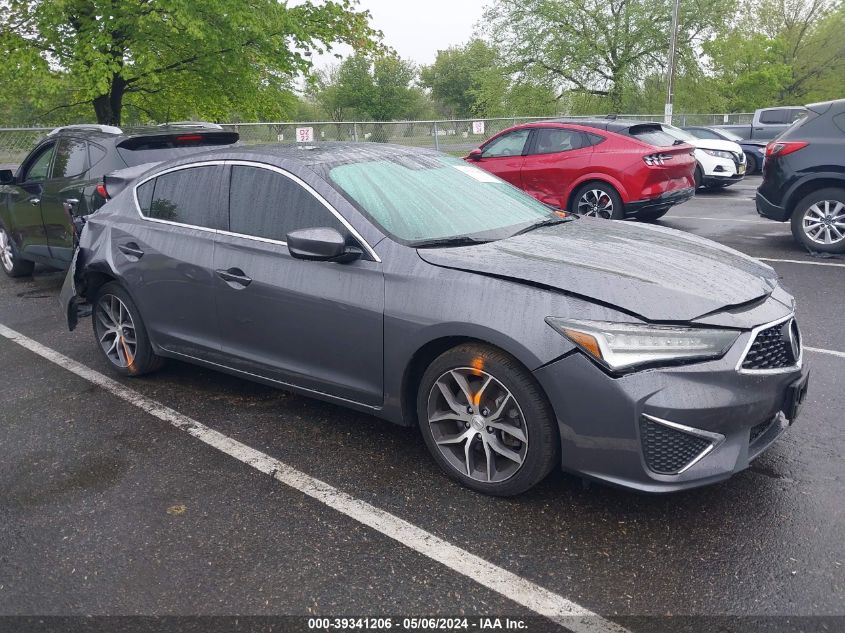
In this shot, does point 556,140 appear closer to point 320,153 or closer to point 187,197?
point 320,153

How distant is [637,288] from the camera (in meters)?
3.03

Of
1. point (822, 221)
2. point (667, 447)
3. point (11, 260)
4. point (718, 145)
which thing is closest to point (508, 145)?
point (822, 221)

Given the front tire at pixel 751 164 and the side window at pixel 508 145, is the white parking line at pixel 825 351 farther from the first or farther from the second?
the front tire at pixel 751 164

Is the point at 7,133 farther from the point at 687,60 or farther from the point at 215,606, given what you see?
the point at 687,60

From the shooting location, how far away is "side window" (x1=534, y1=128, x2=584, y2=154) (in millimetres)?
10359

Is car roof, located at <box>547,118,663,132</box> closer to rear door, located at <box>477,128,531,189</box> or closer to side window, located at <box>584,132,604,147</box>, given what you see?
side window, located at <box>584,132,604,147</box>

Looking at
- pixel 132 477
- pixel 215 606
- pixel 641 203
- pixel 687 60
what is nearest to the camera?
pixel 215 606

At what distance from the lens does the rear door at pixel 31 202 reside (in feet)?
25.0

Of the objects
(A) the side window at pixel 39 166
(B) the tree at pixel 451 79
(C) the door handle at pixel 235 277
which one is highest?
(B) the tree at pixel 451 79

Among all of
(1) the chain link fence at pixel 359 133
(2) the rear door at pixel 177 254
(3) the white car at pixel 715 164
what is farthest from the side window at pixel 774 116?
(2) the rear door at pixel 177 254

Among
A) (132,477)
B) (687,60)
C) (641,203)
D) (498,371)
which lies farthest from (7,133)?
(687,60)

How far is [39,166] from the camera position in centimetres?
775

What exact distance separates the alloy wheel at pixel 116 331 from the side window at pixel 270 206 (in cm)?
130

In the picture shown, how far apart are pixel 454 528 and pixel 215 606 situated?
1.00 metres
